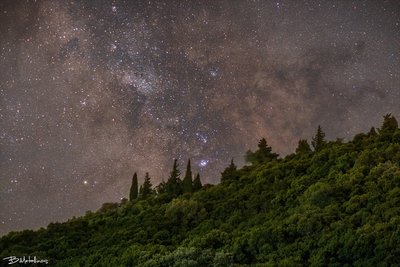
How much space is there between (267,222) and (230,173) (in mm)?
16641

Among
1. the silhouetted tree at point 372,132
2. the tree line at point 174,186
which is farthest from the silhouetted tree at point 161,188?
the silhouetted tree at point 372,132

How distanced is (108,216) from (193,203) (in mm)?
9271

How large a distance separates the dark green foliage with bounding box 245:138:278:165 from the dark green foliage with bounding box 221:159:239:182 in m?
3.68

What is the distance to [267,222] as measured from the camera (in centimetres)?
3512

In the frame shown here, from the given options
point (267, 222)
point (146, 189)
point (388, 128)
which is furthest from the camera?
point (146, 189)

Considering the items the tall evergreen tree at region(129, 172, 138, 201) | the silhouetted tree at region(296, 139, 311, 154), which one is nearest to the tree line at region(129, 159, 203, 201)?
the tall evergreen tree at region(129, 172, 138, 201)

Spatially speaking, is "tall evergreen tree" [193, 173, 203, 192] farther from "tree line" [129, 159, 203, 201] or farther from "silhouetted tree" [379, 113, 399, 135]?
"silhouetted tree" [379, 113, 399, 135]

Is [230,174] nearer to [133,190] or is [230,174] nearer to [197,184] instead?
[197,184]

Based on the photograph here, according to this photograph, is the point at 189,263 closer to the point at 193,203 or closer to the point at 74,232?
the point at 193,203

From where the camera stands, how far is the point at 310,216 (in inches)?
1262

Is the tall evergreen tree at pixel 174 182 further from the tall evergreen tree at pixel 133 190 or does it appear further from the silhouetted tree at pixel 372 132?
the silhouetted tree at pixel 372 132

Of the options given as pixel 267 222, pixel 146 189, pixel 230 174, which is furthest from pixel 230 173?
pixel 267 222

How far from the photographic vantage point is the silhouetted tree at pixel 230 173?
5009 centimetres

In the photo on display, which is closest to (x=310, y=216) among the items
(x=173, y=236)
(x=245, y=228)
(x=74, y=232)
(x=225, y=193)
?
(x=245, y=228)
